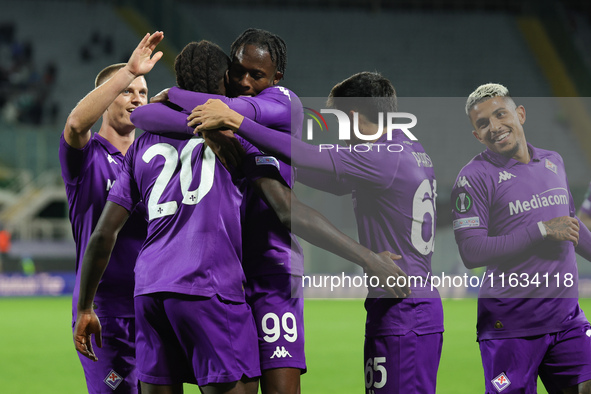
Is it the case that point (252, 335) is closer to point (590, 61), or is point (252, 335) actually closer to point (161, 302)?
point (161, 302)

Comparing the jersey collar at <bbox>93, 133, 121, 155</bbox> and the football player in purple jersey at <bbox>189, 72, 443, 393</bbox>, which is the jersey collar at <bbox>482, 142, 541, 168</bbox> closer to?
the football player in purple jersey at <bbox>189, 72, 443, 393</bbox>

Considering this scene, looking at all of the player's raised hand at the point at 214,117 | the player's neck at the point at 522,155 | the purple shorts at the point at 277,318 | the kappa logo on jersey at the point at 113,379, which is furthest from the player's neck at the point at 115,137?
the player's neck at the point at 522,155

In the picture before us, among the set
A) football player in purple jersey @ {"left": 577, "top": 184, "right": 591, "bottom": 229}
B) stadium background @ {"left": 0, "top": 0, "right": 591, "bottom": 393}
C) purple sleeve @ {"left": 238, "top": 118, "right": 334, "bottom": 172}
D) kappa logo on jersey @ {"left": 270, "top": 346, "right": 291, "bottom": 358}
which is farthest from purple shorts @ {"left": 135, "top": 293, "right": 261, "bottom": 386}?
stadium background @ {"left": 0, "top": 0, "right": 591, "bottom": 393}

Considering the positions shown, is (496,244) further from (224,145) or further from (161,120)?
(161,120)

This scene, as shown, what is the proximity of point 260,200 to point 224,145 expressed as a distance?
0.32 meters

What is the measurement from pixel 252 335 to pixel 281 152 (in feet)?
2.50

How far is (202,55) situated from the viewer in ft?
9.96

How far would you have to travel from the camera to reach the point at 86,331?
3.43 metres

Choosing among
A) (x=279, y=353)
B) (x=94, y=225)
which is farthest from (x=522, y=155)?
(x=94, y=225)

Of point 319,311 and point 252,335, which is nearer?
point 252,335

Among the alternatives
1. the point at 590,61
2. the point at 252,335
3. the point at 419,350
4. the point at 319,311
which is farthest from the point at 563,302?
the point at 590,61

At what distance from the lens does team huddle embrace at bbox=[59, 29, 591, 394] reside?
A: 2.89 meters

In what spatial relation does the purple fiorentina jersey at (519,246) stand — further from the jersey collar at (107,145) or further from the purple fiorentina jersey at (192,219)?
the jersey collar at (107,145)

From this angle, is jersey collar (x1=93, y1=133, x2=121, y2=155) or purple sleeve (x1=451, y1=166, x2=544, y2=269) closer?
purple sleeve (x1=451, y1=166, x2=544, y2=269)
